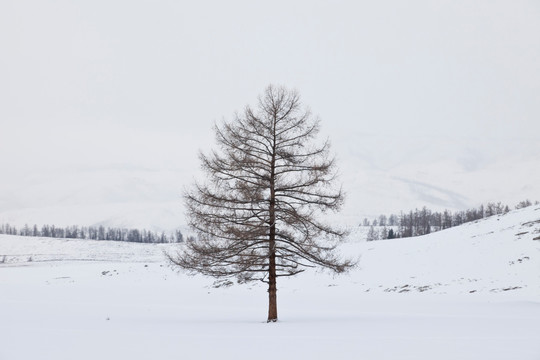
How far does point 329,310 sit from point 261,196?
11940 mm

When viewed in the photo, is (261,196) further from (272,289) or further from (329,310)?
Result: (329,310)

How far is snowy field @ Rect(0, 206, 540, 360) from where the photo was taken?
12406 millimetres

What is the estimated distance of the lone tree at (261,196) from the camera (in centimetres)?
1908

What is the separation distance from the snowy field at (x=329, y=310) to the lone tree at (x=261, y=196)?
2.06 meters

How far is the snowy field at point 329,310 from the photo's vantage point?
40.7 feet

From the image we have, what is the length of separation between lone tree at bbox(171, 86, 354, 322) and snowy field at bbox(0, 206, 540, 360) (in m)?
2.06

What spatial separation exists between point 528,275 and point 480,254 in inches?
392

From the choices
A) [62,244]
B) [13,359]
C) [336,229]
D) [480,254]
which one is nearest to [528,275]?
[480,254]

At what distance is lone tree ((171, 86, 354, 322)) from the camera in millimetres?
19078

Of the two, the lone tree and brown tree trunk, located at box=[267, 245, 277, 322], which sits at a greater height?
the lone tree

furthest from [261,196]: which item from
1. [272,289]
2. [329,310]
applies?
[329,310]

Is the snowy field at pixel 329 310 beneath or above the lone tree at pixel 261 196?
beneath

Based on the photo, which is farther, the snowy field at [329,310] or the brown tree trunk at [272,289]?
the brown tree trunk at [272,289]

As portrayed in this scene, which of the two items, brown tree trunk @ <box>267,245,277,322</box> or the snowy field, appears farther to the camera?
brown tree trunk @ <box>267,245,277,322</box>
